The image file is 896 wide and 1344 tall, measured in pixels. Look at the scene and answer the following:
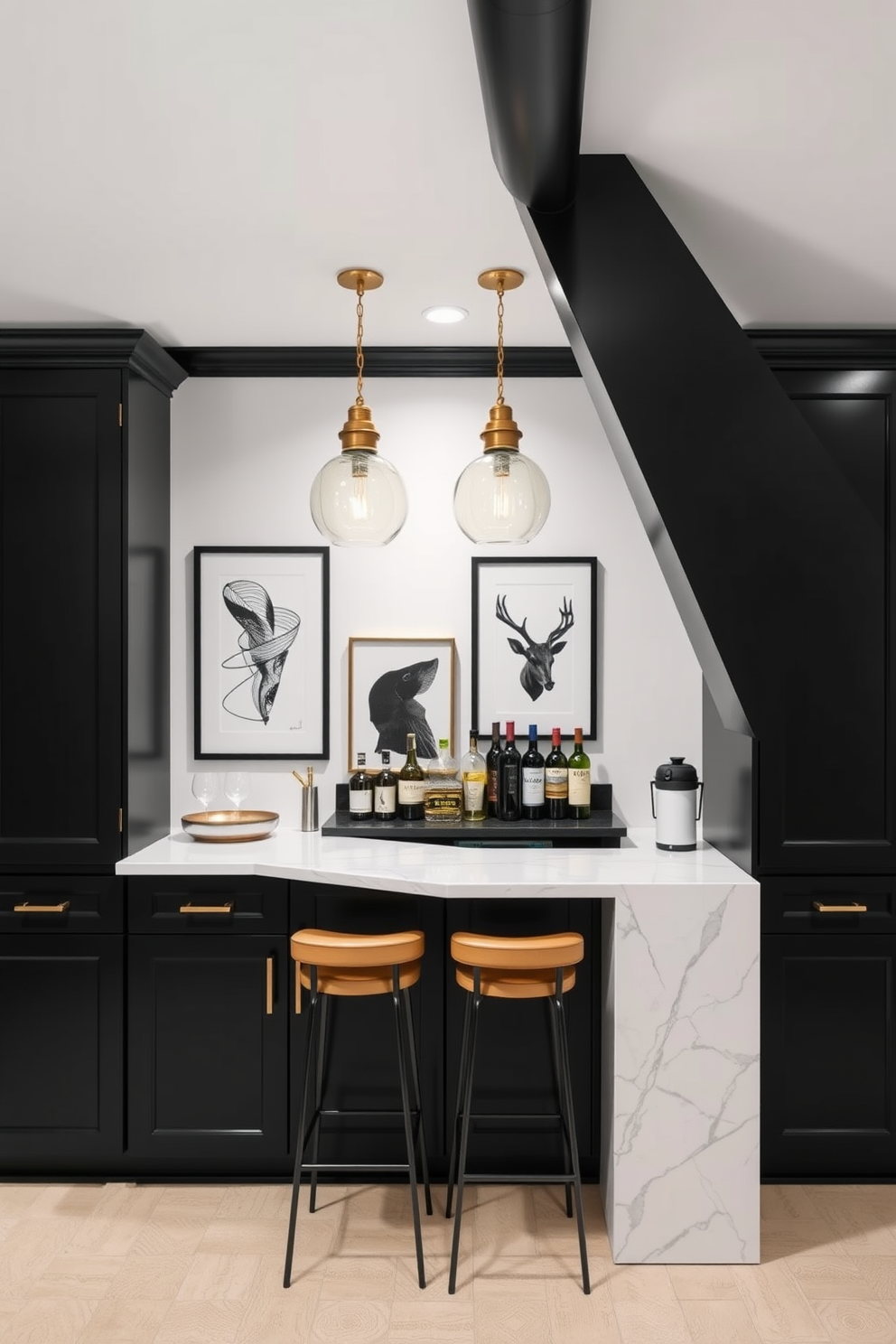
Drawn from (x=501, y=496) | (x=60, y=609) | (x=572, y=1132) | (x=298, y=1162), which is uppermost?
(x=501, y=496)

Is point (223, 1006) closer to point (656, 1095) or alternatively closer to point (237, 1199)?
point (237, 1199)

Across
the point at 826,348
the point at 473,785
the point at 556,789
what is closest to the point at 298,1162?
the point at 473,785

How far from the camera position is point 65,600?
314 cm

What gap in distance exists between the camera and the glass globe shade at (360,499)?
263cm

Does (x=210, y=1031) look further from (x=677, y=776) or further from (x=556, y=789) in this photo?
(x=677, y=776)

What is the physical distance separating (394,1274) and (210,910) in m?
1.13

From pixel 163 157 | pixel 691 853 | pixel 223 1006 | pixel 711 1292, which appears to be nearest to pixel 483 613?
pixel 691 853

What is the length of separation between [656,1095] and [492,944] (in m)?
0.61

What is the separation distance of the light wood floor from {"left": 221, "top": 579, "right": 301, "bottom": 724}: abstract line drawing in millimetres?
1581

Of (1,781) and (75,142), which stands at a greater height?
(75,142)

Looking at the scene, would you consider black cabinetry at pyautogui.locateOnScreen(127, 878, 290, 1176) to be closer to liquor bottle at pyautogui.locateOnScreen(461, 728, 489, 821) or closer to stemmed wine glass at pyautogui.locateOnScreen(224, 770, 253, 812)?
stemmed wine glass at pyautogui.locateOnScreen(224, 770, 253, 812)

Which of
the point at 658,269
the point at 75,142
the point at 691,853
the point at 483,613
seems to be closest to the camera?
the point at 75,142

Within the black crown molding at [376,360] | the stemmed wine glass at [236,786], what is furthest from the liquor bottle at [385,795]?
the black crown molding at [376,360]

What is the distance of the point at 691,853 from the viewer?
311 cm
